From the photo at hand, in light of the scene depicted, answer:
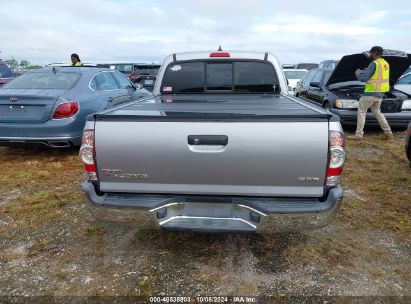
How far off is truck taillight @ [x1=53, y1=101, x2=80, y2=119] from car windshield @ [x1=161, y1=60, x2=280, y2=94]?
219 cm

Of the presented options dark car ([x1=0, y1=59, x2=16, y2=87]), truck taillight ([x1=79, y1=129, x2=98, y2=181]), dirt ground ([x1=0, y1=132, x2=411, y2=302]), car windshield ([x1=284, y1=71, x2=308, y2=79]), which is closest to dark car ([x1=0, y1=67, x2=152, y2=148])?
dirt ground ([x1=0, y1=132, x2=411, y2=302])

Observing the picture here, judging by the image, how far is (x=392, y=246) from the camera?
3312 mm

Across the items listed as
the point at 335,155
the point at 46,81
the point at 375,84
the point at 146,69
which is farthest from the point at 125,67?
the point at 335,155

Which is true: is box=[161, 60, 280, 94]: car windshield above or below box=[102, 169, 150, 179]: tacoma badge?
above

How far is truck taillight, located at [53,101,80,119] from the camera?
5.77m

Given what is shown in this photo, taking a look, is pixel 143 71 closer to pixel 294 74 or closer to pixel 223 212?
pixel 294 74

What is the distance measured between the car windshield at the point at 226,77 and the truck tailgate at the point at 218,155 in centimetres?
216

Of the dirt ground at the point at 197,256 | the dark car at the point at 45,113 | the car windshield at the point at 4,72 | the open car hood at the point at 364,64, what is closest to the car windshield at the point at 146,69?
the car windshield at the point at 4,72

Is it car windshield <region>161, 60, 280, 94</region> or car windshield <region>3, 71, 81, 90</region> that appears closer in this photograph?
car windshield <region>161, 60, 280, 94</region>

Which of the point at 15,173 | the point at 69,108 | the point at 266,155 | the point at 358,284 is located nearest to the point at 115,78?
the point at 69,108

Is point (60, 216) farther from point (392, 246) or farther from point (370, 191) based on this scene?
point (370, 191)

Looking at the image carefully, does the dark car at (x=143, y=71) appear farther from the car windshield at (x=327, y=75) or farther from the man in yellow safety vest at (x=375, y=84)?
the man in yellow safety vest at (x=375, y=84)

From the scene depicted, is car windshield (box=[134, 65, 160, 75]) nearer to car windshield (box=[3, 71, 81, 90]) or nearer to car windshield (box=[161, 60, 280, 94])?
car windshield (box=[3, 71, 81, 90])

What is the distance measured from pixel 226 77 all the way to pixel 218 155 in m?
2.31
